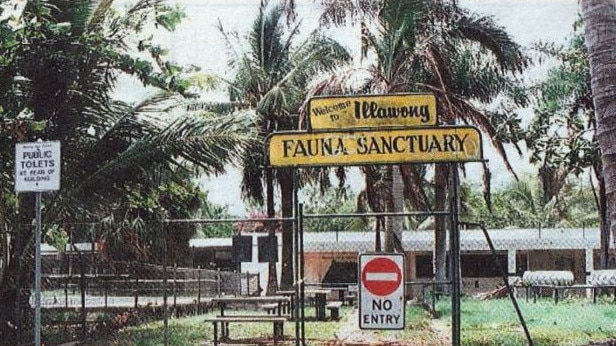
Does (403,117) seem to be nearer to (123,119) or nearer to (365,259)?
(365,259)

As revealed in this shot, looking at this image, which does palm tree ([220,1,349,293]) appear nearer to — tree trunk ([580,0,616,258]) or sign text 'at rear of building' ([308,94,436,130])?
sign text 'at rear of building' ([308,94,436,130])

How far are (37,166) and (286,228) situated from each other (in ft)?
47.0

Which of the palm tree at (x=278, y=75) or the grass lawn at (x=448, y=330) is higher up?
the palm tree at (x=278, y=75)

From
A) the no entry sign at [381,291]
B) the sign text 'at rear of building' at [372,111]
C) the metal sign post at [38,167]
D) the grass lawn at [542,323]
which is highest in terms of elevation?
the sign text 'at rear of building' at [372,111]

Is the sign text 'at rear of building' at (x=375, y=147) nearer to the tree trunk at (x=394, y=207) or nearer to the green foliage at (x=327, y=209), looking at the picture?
the tree trunk at (x=394, y=207)

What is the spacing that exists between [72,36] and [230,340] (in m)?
5.18

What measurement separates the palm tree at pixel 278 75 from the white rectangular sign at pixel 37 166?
1313cm

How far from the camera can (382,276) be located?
9766 millimetres

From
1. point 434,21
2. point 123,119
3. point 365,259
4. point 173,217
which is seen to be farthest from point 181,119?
point 173,217

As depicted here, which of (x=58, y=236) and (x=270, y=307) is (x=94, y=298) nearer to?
(x=270, y=307)

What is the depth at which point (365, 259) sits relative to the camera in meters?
9.79

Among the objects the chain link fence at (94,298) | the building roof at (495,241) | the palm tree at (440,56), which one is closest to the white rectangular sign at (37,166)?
the chain link fence at (94,298)

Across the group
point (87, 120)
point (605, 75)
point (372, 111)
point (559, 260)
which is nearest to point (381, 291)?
point (372, 111)

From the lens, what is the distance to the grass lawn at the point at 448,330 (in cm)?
1410
